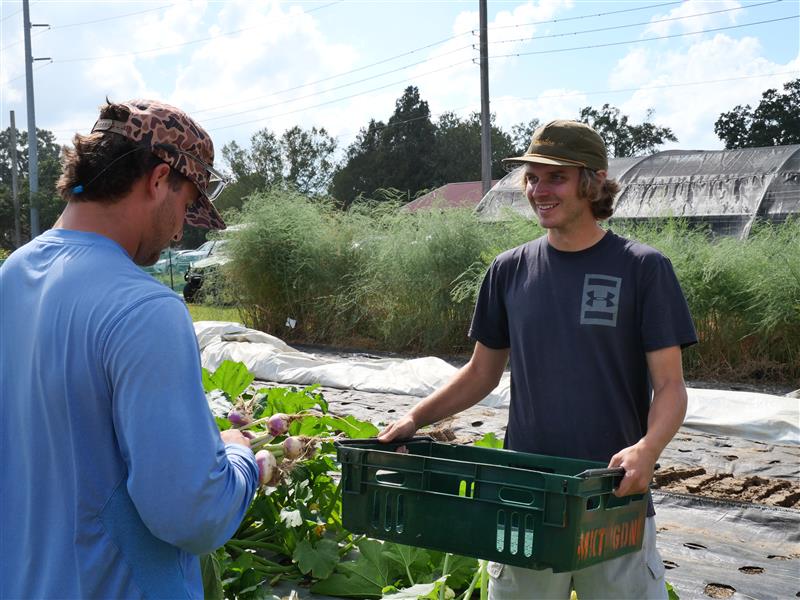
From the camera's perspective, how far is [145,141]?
157cm

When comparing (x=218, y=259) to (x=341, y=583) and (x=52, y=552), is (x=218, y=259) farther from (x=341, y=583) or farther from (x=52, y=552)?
(x=52, y=552)

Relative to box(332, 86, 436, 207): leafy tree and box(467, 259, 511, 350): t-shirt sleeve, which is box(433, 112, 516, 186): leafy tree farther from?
box(467, 259, 511, 350): t-shirt sleeve

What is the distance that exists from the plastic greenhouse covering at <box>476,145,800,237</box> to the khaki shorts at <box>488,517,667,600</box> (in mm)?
11182

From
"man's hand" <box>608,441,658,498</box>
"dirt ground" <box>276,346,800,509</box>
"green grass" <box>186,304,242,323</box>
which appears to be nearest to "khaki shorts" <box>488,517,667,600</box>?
"man's hand" <box>608,441,658,498</box>

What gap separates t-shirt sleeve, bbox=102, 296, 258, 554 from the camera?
139 cm

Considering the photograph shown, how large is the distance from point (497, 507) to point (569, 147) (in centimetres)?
105

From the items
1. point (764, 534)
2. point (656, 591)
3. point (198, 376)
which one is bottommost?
point (764, 534)

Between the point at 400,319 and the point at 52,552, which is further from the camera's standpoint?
the point at 400,319

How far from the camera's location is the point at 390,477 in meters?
2.35

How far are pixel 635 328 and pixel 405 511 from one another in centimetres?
78

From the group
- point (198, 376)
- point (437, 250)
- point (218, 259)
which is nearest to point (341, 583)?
point (198, 376)

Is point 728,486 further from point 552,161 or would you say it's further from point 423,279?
point 423,279

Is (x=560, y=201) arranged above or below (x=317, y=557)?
above

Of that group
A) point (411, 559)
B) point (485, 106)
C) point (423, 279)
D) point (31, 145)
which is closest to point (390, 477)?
A: point (411, 559)
